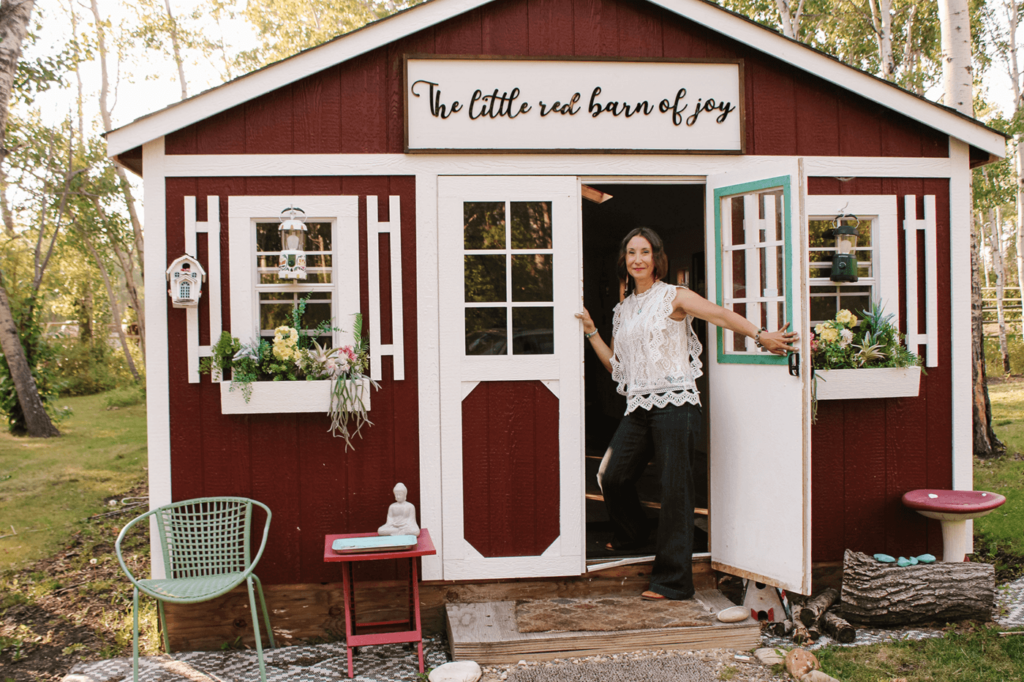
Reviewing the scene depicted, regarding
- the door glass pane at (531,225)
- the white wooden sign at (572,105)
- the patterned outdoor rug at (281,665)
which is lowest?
the patterned outdoor rug at (281,665)

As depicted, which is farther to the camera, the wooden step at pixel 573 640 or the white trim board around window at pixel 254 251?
the white trim board around window at pixel 254 251

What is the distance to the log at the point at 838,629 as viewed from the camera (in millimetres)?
3899

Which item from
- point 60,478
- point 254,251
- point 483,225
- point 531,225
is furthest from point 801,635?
point 60,478

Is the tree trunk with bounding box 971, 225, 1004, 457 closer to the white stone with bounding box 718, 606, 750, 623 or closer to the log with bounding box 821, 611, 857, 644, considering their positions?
the log with bounding box 821, 611, 857, 644

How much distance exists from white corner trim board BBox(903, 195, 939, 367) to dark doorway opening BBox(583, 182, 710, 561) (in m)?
1.59

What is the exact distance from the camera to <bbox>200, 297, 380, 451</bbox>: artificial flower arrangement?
384cm

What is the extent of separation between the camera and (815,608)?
4.05m

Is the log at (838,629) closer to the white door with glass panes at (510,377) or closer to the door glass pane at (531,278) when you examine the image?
the white door with glass panes at (510,377)

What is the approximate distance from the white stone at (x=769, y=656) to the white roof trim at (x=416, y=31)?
328 cm

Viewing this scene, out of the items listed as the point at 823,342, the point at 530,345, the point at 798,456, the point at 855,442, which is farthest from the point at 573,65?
the point at 855,442

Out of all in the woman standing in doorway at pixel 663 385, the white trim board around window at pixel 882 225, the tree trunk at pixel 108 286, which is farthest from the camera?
the tree trunk at pixel 108 286

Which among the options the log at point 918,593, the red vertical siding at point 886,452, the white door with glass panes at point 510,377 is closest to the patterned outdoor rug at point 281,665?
the white door with glass panes at point 510,377

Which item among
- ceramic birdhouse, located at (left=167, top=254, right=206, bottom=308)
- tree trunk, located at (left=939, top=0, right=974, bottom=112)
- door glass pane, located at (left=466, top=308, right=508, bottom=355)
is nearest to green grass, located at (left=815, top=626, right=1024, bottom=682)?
door glass pane, located at (left=466, top=308, right=508, bottom=355)

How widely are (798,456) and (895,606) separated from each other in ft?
3.86
